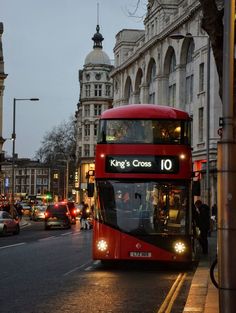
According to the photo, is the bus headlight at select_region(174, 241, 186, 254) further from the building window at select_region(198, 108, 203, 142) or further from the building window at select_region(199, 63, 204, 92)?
the building window at select_region(199, 63, 204, 92)

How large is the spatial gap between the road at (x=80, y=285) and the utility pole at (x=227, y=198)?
3997 mm

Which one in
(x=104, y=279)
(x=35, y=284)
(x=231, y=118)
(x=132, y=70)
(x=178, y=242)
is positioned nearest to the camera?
(x=231, y=118)

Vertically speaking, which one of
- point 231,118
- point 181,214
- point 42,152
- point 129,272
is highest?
point 42,152

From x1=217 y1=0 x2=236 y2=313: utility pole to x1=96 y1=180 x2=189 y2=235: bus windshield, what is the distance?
9.81 meters

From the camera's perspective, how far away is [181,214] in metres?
17.4

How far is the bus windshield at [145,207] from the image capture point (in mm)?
17312

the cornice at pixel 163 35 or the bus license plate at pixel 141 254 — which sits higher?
the cornice at pixel 163 35

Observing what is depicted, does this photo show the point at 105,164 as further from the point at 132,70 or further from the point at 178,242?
the point at 132,70

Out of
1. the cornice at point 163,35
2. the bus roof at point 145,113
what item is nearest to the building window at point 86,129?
the cornice at point 163,35

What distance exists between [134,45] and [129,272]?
76089mm

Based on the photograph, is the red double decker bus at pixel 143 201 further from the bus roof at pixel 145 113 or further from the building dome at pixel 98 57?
the building dome at pixel 98 57

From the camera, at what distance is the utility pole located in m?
7.24

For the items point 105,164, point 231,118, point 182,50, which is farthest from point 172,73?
point 231,118

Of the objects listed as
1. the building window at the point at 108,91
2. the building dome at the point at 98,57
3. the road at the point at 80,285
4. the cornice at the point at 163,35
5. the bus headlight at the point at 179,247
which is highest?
the building dome at the point at 98,57
